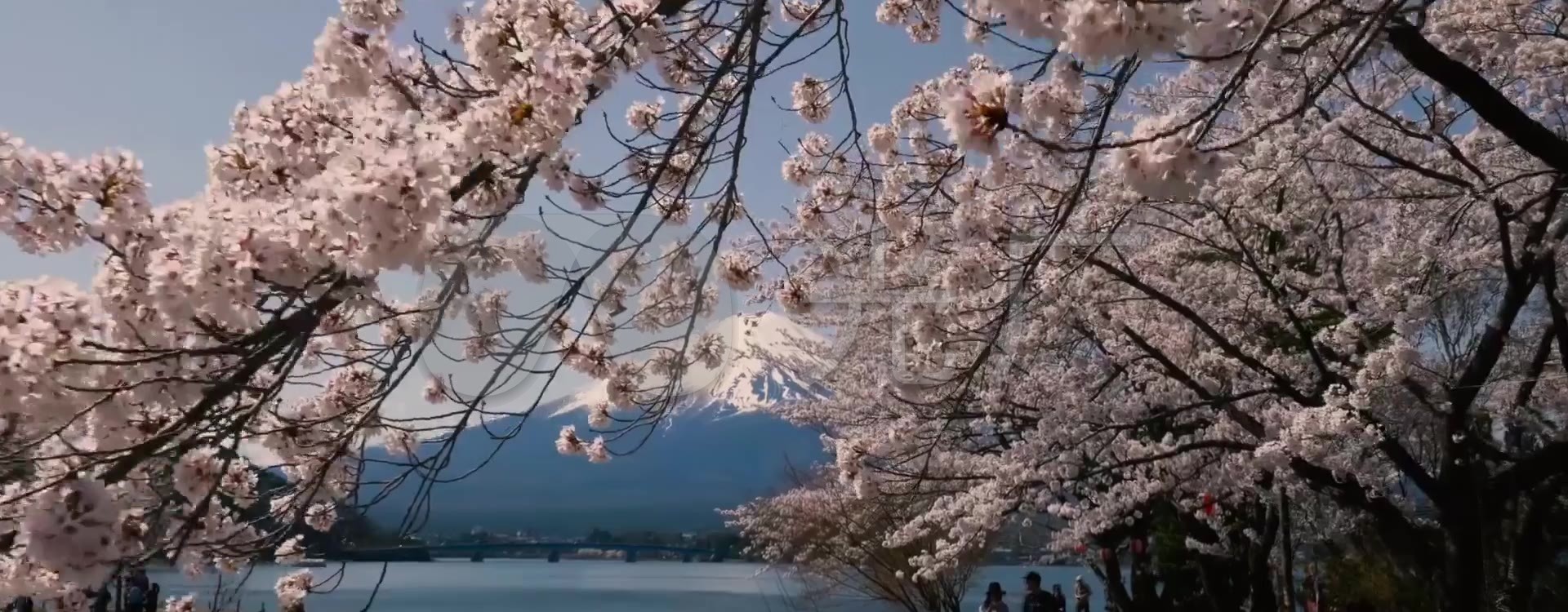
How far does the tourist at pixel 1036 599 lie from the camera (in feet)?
27.3

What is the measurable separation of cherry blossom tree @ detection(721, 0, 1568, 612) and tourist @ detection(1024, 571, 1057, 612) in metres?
1.33

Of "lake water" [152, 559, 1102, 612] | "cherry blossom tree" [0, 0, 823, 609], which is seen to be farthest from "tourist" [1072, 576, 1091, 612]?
"cherry blossom tree" [0, 0, 823, 609]

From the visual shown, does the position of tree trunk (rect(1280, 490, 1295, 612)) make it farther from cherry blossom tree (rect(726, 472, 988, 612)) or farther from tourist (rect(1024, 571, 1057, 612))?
cherry blossom tree (rect(726, 472, 988, 612))

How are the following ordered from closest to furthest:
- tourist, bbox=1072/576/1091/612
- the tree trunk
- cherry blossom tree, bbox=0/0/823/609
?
cherry blossom tree, bbox=0/0/823/609 → the tree trunk → tourist, bbox=1072/576/1091/612

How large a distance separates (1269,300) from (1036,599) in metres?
3.70

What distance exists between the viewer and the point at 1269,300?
5730mm

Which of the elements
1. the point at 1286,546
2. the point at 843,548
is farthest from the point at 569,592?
the point at 1286,546

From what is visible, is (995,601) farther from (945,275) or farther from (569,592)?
(569,592)

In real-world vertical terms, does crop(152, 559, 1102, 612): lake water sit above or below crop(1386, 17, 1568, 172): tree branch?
below

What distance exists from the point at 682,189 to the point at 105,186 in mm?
1093

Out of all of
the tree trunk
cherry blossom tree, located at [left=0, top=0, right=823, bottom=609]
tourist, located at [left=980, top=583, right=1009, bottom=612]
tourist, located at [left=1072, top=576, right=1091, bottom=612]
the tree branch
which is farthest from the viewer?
tourist, located at [left=1072, top=576, right=1091, bottom=612]

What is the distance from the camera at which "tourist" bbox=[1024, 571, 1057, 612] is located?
832cm

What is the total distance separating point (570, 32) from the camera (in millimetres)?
2129

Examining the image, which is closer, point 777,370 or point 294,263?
point 294,263
